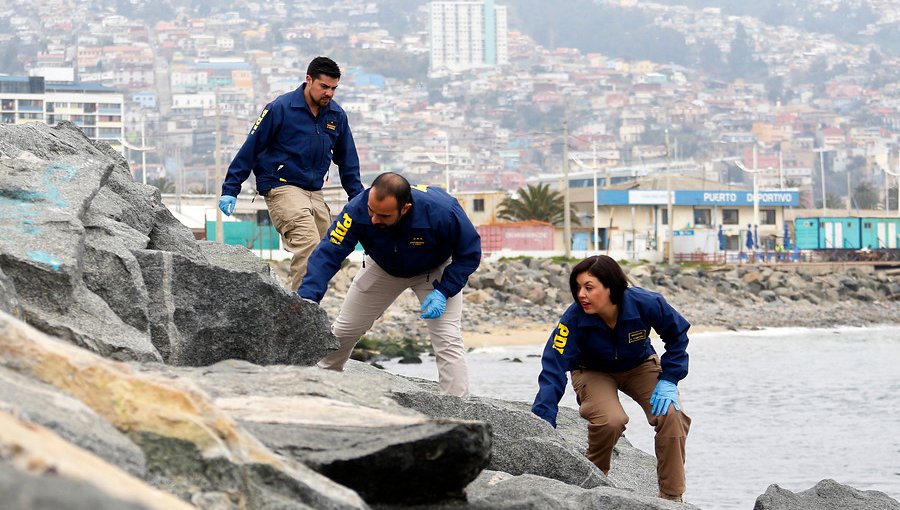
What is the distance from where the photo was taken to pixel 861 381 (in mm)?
29688

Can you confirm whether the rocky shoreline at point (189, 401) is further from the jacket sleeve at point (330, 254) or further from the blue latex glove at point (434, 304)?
the blue latex glove at point (434, 304)

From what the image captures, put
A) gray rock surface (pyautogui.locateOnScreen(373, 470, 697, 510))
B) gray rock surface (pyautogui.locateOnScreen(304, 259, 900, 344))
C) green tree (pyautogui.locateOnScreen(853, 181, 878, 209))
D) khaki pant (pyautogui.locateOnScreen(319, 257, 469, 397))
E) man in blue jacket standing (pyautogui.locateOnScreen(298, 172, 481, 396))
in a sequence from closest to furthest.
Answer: gray rock surface (pyautogui.locateOnScreen(373, 470, 697, 510)), man in blue jacket standing (pyautogui.locateOnScreen(298, 172, 481, 396)), khaki pant (pyautogui.locateOnScreen(319, 257, 469, 397)), gray rock surface (pyautogui.locateOnScreen(304, 259, 900, 344)), green tree (pyautogui.locateOnScreen(853, 181, 878, 209))

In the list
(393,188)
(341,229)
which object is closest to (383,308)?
(341,229)

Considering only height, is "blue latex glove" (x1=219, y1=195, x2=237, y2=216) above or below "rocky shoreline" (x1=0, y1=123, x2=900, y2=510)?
above

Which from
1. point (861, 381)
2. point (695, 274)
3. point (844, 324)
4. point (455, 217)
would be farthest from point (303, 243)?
point (695, 274)

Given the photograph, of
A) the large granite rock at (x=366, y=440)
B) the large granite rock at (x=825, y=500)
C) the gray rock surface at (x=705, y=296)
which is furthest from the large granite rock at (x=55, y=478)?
the gray rock surface at (x=705, y=296)

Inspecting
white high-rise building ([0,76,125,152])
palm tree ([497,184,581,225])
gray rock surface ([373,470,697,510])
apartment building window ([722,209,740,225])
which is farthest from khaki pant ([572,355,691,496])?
white high-rise building ([0,76,125,152])

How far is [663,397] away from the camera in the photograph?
7.38 m

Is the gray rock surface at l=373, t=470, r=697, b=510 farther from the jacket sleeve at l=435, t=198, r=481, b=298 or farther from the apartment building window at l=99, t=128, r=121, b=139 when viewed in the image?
the apartment building window at l=99, t=128, r=121, b=139

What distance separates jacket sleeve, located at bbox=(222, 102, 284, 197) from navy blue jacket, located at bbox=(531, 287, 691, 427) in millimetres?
2536

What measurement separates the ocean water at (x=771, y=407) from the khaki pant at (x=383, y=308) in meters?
5.65

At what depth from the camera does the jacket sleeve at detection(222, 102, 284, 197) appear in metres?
8.86

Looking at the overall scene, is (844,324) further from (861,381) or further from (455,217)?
(455,217)

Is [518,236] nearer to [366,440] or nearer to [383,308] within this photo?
[383,308]
